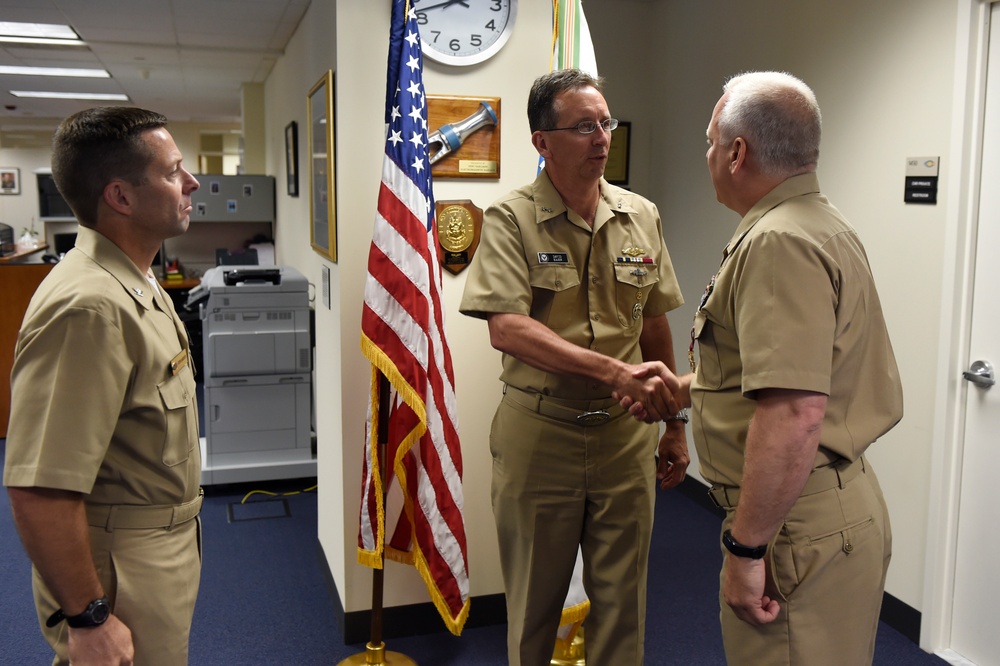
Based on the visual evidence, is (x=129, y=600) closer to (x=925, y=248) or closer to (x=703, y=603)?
(x=703, y=603)

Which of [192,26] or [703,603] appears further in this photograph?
[192,26]

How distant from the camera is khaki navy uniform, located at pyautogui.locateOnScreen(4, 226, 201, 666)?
1271 mm

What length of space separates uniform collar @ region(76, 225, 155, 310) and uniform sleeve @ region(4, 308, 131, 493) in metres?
0.12

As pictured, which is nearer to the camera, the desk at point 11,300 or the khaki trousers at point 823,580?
the khaki trousers at point 823,580

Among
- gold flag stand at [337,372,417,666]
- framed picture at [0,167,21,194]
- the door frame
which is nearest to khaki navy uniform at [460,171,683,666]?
gold flag stand at [337,372,417,666]

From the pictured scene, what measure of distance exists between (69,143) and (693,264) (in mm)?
3449

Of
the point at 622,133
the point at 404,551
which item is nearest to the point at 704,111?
the point at 622,133

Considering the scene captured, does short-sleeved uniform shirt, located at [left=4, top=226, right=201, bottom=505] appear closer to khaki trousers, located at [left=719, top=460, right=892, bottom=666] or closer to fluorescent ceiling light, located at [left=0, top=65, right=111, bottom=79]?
khaki trousers, located at [left=719, top=460, right=892, bottom=666]

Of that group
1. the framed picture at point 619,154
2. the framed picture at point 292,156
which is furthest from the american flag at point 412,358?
the framed picture at point 292,156

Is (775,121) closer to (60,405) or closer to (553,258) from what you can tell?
(553,258)

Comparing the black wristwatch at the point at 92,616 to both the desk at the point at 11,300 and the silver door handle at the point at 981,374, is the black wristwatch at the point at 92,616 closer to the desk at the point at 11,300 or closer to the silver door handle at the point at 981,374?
the silver door handle at the point at 981,374

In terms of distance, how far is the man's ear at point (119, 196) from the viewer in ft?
4.70

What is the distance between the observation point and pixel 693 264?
14.3 ft

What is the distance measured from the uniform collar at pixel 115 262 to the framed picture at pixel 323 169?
4.33 feet
